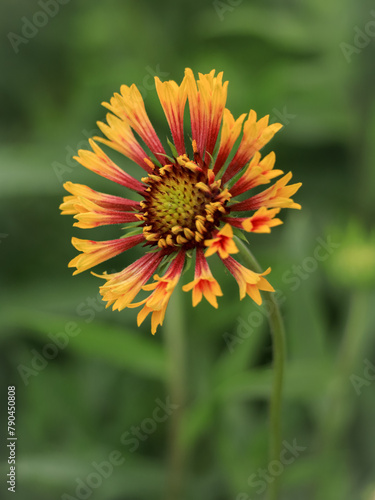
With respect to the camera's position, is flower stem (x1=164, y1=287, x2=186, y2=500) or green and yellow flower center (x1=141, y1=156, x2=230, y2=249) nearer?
green and yellow flower center (x1=141, y1=156, x2=230, y2=249)

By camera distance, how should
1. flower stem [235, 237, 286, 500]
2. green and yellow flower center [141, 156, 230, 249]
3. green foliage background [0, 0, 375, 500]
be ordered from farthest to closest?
green foliage background [0, 0, 375, 500], green and yellow flower center [141, 156, 230, 249], flower stem [235, 237, 286, 500]

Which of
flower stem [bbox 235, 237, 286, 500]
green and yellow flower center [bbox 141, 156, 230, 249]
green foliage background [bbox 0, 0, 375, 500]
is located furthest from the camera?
green foliage background [bbox 0, 0, 375, 500]

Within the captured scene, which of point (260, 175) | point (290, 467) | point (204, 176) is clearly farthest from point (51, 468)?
point (260, 175)

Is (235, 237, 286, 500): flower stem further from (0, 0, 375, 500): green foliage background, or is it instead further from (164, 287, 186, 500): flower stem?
(164, 287, 186, 500): flower stem

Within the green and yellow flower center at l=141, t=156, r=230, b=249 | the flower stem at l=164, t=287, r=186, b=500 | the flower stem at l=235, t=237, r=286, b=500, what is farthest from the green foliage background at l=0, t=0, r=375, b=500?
the green and yellow flower center at l=141, t=156, r=230, b=249

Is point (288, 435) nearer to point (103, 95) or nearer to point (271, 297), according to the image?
point (271, 297)

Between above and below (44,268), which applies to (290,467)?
below
